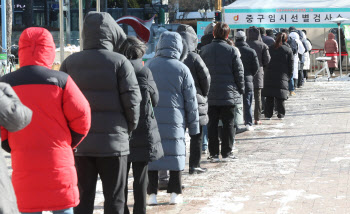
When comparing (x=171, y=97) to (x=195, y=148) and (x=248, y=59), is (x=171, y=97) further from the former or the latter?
(x=248, y=59)

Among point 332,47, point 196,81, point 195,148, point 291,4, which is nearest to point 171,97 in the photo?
point 196,81

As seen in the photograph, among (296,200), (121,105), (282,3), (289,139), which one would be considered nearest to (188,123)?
(296,200)

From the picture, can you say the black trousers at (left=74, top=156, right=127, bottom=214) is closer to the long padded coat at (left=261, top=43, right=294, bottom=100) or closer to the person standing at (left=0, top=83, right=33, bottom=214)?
the person standing at (left=0, top=83, right=33, bottom=214)

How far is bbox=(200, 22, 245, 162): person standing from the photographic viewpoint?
9.88 metres

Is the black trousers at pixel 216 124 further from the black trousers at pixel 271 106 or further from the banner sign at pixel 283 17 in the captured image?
the banner sign at pixel 283 17

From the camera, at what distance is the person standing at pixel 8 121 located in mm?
3086

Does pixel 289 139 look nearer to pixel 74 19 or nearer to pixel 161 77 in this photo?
pixel 161 77

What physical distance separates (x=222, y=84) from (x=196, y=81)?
49.1 inches

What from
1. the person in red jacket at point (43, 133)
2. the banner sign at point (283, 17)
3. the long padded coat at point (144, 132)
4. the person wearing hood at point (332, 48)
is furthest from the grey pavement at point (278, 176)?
the person wearing hood at point (332, 48)

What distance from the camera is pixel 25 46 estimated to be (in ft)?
15.1

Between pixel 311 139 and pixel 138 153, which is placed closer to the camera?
pixel 138 153

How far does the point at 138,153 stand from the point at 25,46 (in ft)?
5.96

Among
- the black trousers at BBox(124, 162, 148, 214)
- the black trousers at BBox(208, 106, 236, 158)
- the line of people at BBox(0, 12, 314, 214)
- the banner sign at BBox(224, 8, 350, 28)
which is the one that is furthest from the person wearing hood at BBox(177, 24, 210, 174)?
the banner sign at BBox(224, 8, 350, 28)

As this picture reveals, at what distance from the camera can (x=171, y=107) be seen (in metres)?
7.32
